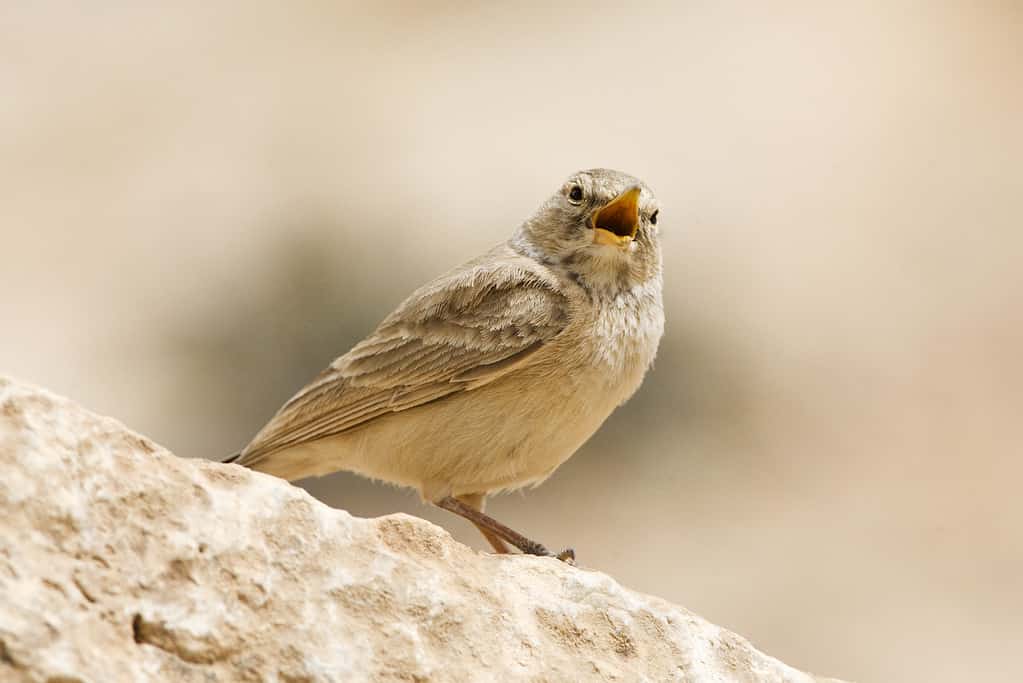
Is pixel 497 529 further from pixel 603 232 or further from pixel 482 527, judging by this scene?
pixel 603 232

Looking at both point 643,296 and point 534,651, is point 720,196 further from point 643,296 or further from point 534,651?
point 534,651

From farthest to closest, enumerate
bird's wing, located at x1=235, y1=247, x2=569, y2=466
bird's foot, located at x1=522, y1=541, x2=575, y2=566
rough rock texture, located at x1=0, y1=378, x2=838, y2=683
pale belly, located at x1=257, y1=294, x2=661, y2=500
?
bird's wing, located at x1=235, y1=247, x2=569, y2=466 → pale belly, located at x1=257, y1=294, x2=661, y2=500 → bird's foot, located at x1=522, y1=541, x2=575, y2=566 → rough rock texture, located at x1=0, y1=378, x2=838, y2=683

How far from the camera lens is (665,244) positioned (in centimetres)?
1172

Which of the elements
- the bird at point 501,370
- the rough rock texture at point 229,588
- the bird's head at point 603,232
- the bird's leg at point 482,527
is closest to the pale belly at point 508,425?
the bird at point 501,370

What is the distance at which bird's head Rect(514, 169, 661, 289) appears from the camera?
5090 millimetres

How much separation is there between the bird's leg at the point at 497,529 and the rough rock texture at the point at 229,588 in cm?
100

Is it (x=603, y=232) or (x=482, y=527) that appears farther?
(x=603, y=232)

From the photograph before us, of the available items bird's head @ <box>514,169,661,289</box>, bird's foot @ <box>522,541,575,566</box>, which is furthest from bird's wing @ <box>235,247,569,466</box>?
bird's foot @ <box>522,541,575,566</box>

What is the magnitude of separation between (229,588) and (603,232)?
259cm

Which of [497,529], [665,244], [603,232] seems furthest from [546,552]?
[665,244]

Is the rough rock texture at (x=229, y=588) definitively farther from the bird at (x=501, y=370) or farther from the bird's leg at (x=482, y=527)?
the bird's leg at (x=482, y=527)

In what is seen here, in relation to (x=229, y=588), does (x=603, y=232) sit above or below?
above

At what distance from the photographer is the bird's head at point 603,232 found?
509 cm

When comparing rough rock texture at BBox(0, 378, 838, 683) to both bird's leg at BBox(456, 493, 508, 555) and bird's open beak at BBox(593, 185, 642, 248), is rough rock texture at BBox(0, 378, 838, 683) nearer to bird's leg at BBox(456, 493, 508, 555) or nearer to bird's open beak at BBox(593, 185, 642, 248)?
bird's leg at BBox(456, 493, 508, 555)
